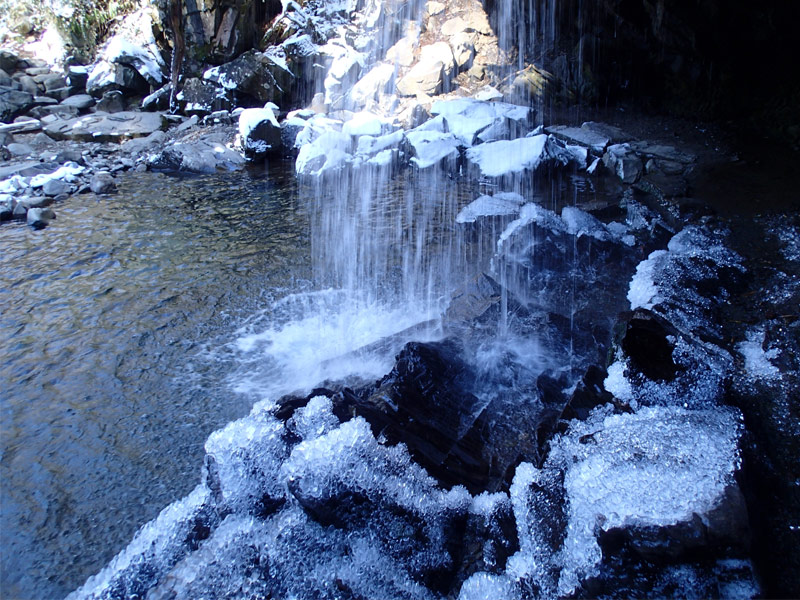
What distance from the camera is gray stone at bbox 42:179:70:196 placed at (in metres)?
7.45

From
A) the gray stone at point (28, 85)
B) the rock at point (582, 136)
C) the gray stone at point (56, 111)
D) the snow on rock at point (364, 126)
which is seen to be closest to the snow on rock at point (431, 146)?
the snow on rock at point (364, 126)

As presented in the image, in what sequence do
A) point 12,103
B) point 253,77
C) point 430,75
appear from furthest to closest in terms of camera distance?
point 12,103 < point 253,77 < point 430,75

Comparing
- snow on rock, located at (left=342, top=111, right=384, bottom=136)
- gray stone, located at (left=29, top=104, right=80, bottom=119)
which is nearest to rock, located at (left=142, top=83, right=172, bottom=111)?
gray stone, located at (left=29, top=104, right=80, bottom=119)

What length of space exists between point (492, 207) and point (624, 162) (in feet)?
7.04

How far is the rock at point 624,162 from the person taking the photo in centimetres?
633

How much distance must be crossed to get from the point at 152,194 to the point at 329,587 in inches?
277

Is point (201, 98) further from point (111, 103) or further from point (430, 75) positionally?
point (430, 75)

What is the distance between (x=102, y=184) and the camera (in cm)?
761

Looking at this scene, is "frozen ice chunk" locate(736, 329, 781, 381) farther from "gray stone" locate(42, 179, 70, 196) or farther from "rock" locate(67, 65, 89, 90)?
"rock" locate(67, 65, 89, 90)

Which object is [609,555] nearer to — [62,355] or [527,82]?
[62,355]

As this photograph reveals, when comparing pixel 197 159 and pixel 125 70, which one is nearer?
pixel 197 159

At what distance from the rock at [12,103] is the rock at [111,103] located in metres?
1.74

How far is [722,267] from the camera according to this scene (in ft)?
12.5

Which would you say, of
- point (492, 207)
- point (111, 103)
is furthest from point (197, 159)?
point (492, 207)
